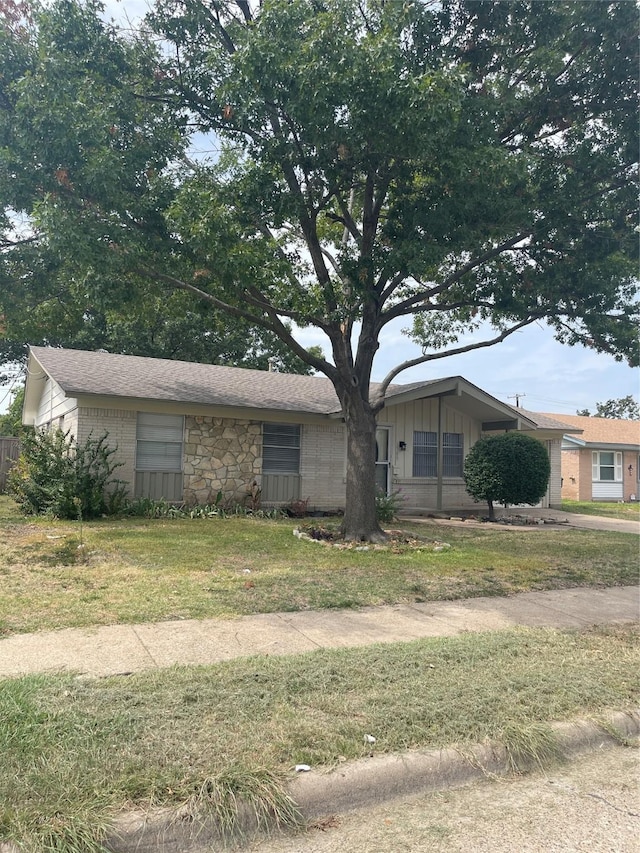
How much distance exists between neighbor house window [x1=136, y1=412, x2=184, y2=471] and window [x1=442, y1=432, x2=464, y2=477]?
314 inches

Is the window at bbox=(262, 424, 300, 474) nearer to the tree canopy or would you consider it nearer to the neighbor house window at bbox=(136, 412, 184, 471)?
the neighbor house window at bbox=(136, 412, 184, 471)

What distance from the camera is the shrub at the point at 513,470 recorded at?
16047mm

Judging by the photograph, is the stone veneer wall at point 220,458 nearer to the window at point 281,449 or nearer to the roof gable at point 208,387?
the window at point 281,449

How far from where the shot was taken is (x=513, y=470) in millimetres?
16047

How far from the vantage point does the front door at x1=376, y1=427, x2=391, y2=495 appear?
59.5 ft

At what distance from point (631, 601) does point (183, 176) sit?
925 cm

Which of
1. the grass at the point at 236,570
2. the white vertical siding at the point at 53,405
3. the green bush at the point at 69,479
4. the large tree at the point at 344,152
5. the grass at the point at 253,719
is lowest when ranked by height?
the grass at the point at 253,719

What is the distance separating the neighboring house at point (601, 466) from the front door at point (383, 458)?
14570mm

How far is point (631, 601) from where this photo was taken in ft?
24.9

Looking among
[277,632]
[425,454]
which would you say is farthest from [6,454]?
[277,632]

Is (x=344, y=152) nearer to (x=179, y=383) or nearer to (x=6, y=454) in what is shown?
(x=179, y=383)

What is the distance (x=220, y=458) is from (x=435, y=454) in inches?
262

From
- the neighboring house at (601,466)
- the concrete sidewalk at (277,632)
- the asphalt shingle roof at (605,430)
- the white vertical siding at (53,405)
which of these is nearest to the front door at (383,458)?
the white vertical siding at (53,405)

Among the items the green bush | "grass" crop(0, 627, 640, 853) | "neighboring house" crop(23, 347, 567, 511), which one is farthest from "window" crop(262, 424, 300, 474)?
"grass" crop(0, 627, 640, 853)
